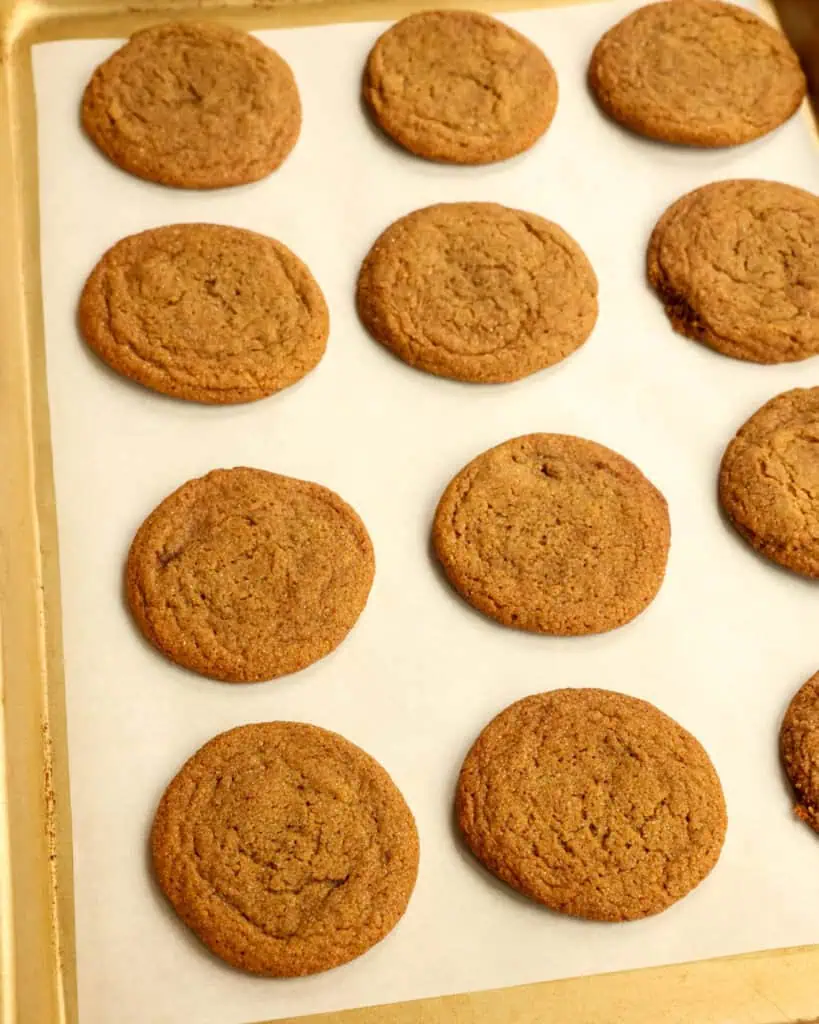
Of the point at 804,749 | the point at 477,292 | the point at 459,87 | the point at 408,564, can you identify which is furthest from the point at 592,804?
the point at 459,87

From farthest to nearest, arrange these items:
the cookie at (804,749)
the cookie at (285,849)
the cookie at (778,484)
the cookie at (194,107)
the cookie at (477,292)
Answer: the cookie at (194,107), the cookie at (477,292), the cookie at (778,484), the cookie at (804,749), the cookie at (285,849)

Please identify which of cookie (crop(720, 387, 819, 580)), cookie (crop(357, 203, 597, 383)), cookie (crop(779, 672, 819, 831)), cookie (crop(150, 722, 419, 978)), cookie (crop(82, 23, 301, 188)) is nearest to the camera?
cookie (crop(150, 722, 419, 978))

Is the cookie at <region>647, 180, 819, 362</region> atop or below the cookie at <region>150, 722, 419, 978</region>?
atop

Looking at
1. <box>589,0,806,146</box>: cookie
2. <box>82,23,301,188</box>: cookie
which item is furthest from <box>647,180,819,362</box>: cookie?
<box>82,23,301,188</box>: cookie

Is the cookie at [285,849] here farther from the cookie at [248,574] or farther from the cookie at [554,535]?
the cookie at [554,535]

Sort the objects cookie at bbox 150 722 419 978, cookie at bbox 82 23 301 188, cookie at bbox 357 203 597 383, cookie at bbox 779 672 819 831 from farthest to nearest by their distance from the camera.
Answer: cookie at bbox 82 23 301 188 → cookie at bbox 357 203 597 383 → cookie at bbox 779 672 819 831 → cookie at bbox 150 722 419 978

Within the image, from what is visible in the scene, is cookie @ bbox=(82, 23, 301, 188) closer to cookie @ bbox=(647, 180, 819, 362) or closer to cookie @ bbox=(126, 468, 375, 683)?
cookie @ bbox=(126, 468, 375, 683)

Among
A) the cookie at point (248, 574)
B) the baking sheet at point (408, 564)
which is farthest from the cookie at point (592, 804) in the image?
the cookie at point (248, 574)
